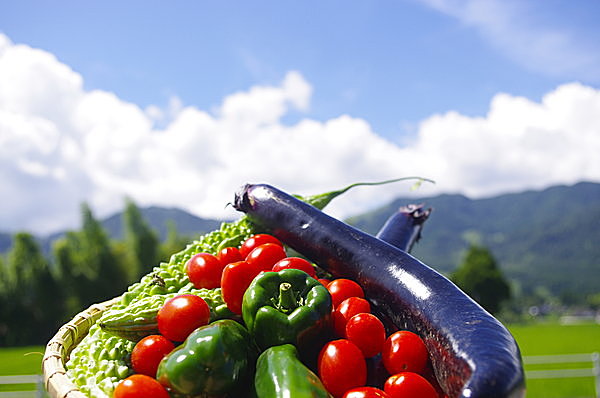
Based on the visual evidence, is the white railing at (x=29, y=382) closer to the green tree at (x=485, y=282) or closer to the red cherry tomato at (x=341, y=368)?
the red cherry tomato at (x=341, y=368)

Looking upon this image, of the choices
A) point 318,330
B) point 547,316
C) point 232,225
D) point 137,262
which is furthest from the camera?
point 547,316

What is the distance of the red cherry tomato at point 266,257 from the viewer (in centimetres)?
302

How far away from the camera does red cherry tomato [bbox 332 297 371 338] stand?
2.62 m

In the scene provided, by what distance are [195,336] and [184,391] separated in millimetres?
219

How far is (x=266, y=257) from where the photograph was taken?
3.05m

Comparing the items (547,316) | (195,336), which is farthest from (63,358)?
(547,316)

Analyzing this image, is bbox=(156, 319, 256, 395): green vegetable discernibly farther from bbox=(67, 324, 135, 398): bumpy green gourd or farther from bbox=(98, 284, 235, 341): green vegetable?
bbox=(98, 284, 235, 341): green vegetable

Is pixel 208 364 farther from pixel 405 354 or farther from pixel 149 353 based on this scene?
pixel 405 354

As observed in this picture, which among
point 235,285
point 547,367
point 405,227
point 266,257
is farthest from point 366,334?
point 547,367

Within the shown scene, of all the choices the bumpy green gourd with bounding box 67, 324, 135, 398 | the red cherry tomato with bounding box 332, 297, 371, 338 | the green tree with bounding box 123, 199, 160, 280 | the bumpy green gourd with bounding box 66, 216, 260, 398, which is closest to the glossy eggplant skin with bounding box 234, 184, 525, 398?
the red cherry tomato with bounding box 332, 297, 371, 338

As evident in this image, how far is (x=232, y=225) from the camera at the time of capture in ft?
12.8

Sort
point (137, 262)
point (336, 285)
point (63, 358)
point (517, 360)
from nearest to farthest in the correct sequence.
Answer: point (517, 360) < point (63, 358) < point (336, 285) < point (137, 262)

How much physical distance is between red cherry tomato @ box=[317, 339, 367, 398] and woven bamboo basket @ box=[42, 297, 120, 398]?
0.94 meters

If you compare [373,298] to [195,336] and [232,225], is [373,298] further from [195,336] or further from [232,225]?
[232,225]
